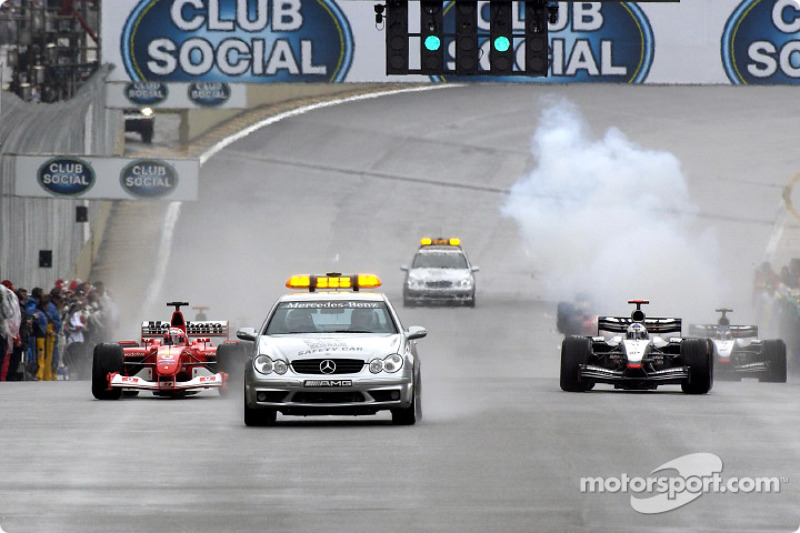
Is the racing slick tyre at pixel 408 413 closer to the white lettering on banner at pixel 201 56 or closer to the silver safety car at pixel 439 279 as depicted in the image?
the white lettering on banner at pixel 201 56

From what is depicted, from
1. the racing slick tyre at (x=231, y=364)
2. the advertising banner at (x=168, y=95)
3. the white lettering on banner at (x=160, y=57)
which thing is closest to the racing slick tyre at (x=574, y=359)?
the racing slick tyre at (x=231, y=364)

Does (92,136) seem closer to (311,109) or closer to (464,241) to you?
(464,241)

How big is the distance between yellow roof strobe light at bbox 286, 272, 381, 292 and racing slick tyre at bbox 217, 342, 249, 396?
207 cm

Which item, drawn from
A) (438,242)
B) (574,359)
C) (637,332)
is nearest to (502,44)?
(637,332)

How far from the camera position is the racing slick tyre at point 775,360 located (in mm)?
23656

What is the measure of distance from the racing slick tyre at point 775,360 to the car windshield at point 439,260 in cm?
1452

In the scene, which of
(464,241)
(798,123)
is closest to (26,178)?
(464,241)

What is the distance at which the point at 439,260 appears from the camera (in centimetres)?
3800

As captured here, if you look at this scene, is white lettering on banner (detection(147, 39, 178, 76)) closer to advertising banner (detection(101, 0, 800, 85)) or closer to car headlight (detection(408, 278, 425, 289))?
advertising banner (detection(101, 0, 800, 85))

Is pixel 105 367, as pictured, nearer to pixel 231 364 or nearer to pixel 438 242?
pixel 231 364

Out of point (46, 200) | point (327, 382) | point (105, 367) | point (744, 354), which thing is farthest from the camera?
point (46, 200)

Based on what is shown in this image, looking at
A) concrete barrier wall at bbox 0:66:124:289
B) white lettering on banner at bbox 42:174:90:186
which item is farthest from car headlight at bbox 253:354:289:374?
white lettering on banner at bbox 42:174:90:186

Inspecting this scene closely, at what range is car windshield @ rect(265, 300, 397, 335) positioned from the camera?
1617cm

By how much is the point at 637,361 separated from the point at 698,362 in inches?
28.7
